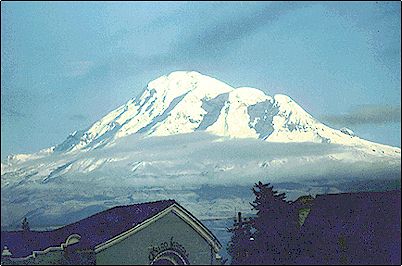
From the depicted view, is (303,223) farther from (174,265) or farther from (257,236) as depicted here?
(174,265)

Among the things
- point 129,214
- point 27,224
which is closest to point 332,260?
point 129,214

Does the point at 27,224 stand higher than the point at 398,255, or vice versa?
the point at 27,224

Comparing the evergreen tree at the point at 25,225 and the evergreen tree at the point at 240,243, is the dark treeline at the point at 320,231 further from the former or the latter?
the evergreen tree at the point at 25,225

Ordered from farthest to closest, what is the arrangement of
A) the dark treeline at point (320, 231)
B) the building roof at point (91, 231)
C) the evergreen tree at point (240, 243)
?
the evergreen tree at point (240, 243) → the dark treeline at point (320, 231) → the building roof at point (91, 231)

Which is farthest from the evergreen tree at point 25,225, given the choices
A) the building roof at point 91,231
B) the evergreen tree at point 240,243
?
the evergreen tree at point 240,243

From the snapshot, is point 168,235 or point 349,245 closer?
point 168,235

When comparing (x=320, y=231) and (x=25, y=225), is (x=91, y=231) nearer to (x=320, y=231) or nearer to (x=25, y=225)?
(x=25, y=225)

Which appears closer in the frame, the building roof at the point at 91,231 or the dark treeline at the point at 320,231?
the building roof at the point at 91,231
